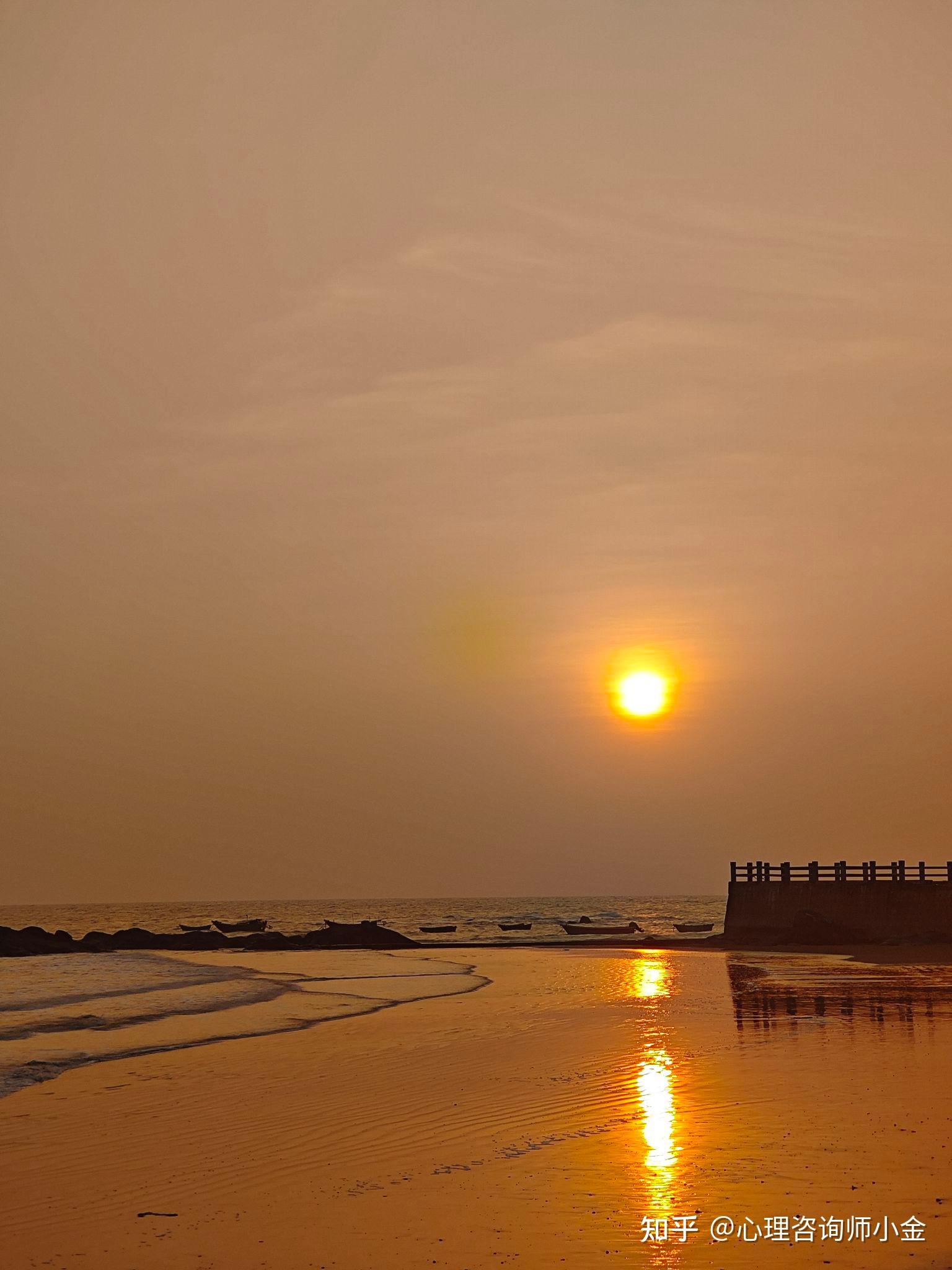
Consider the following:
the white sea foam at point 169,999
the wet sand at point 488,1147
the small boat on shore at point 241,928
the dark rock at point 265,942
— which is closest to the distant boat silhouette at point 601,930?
the dark rock at point 265,942

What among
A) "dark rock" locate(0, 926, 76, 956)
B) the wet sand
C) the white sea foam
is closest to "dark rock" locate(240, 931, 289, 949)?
"dark rock" locate(0, 926, 76, 956)

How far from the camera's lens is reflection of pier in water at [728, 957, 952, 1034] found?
22375 mm

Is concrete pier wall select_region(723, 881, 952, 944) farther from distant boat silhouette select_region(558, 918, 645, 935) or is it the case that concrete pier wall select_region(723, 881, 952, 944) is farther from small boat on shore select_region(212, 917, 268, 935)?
small boat on shore select_region(212, 917, 268, 935)

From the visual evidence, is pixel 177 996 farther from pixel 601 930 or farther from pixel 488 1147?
pixel 601 930

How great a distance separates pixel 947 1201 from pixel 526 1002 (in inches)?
A: 794

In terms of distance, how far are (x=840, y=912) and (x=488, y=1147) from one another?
44.2 metres

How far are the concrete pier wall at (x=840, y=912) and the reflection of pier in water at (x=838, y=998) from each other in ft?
46.5

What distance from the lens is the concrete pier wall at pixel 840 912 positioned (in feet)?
166

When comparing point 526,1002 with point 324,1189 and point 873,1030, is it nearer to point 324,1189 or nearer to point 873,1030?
point 873,1030

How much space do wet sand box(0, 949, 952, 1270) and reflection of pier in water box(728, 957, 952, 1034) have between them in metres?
0.30

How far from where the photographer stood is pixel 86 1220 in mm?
9883

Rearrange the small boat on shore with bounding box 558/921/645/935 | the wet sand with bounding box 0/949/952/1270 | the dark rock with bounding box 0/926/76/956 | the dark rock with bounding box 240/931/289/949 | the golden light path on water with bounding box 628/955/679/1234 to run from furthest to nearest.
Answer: the small boat on shore with bounding box 558/921/645/935, the dark rock with bounding box 240/931/289/949, the dark rock with bounding box 0/926/76/956, the golden light path on water with bounding box 628/955/679/1234, the wet sand with bounding box 0/949/952/1270

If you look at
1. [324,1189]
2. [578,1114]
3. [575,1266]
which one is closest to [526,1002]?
[578,1114]

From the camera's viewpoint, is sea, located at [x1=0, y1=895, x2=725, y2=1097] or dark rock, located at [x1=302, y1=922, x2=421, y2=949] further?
dark rock, located at [x1=302, y1=922, x2=421, y2=949]
